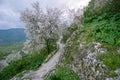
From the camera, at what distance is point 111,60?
1301 cm

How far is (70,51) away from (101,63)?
515 centimetres

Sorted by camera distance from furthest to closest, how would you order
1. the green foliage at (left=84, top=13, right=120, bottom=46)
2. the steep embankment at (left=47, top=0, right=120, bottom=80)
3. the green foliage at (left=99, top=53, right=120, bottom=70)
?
the green foliage at (left=84, top=13, right=120, bottom=46), the steep embankment at (left=47, top=0, right=120, bottom=80), the green foliage at (left=99, top=53, right=120, bottom=70)

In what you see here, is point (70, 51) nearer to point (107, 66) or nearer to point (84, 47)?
point (84, 47)

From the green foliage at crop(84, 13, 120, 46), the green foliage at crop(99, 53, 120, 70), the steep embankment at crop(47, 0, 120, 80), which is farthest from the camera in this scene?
the green foliage at crop(84, 13, 120, 46)

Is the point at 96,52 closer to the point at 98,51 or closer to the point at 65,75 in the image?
the point at 98,51

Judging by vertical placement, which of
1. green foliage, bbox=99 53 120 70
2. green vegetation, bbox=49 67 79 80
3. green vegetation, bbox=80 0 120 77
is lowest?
green vegetation, bbox=49 67 79 80

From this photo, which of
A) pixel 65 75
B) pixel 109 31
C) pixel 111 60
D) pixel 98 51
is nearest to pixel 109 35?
pixel 109 31

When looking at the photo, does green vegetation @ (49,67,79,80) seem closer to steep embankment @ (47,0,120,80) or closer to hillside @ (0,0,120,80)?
hillside @ (0,0,120,80)

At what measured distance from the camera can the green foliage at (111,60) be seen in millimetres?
12630

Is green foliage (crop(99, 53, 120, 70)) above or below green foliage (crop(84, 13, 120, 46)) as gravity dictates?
below

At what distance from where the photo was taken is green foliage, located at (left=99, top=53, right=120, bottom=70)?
41.4 feet

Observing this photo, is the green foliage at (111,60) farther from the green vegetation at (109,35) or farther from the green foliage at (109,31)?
the green foliage at (109,31)

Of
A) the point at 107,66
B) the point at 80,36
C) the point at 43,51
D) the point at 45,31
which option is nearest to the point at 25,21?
the point at 45,31

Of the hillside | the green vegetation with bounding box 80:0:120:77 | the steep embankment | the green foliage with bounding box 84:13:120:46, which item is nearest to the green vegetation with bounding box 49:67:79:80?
the hillside
